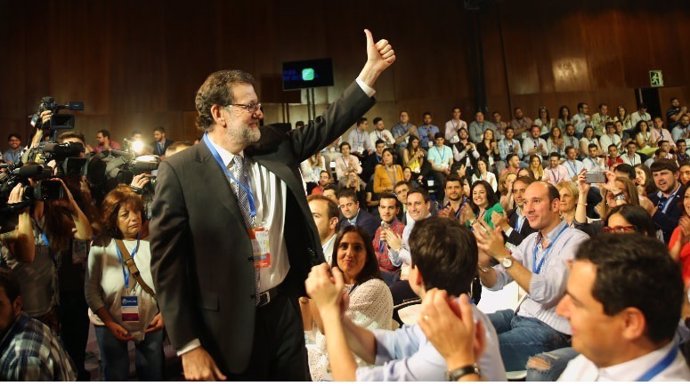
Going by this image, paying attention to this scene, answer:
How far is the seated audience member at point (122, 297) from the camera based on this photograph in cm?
246

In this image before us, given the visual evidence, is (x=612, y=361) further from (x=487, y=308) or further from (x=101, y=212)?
(x=101, y=212)

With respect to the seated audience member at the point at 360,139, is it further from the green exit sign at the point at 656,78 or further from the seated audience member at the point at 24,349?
the seated audience member at the point at 24,349

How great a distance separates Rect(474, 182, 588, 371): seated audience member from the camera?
6.04 ft

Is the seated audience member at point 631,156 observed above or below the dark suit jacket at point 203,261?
above

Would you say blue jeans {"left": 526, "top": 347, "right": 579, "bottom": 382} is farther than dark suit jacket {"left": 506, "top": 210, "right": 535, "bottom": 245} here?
No

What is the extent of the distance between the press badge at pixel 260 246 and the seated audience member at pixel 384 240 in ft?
5.64

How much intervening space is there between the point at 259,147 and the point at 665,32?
13.8m

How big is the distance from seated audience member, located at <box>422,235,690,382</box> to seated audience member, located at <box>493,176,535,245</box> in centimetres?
236

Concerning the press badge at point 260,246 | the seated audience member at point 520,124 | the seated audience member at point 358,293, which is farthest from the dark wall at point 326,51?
the press badge at point 260,246

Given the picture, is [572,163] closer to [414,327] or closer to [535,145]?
[535,145]

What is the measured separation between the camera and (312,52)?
1100 centimetres

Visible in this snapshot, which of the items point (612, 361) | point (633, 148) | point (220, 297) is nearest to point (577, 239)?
point (612, 361)

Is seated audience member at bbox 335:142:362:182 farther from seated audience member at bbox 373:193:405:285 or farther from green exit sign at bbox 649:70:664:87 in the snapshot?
green exit sign at bbox 649:70:664:87

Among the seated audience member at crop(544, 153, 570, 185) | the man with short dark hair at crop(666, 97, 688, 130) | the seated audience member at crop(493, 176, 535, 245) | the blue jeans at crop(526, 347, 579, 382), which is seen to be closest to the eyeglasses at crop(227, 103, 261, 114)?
the blue jeans at crop(526, 347, 579, 382)
